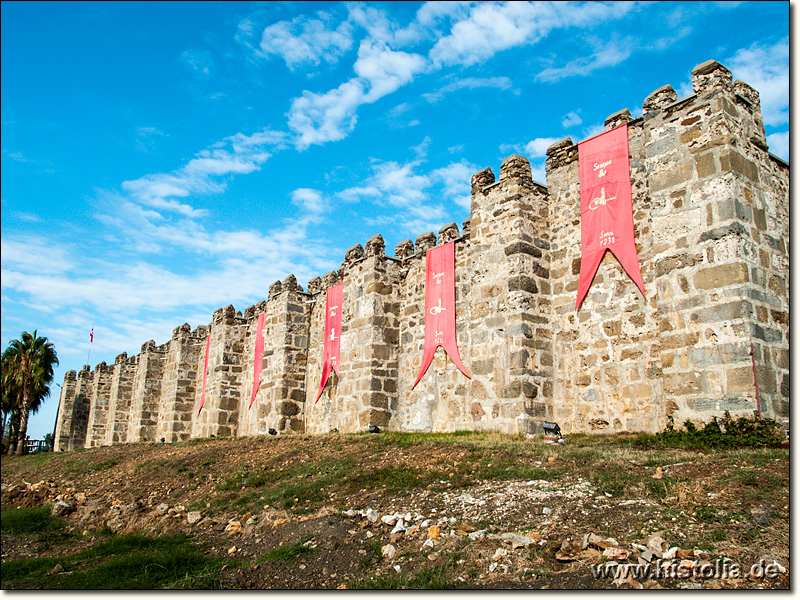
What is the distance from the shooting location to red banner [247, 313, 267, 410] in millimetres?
19516

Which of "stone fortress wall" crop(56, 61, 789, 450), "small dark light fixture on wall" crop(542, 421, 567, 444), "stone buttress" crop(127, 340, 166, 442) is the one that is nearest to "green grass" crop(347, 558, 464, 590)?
"stone fortress wall" crop(56, 61, 789, 450)

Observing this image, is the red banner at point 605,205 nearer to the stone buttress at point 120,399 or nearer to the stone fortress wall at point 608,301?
the stone fortress wall at point 608,301

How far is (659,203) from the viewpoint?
9.52 meters

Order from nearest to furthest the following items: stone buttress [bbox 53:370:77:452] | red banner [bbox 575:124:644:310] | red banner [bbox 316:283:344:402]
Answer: red banner [bbox 575:124:644:310] → red banner [bbox 316:283:344:402] → stone buttress [bbox 53:370:77:452]

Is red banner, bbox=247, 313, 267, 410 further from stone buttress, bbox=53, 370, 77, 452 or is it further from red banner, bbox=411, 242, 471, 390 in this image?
stone buttress, bbox=53, 370, 77, 452

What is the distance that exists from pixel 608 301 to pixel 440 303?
13.4ft

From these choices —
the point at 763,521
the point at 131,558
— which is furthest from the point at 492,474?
the point at 131,558

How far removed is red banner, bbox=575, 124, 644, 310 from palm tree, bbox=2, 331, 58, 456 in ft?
97.8

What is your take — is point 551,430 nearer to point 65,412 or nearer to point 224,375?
point 224,375

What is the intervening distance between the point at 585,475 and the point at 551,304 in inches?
196

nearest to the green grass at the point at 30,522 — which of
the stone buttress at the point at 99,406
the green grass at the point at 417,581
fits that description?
the green grass at the point at 417,581

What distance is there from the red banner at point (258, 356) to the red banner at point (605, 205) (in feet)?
38.5
